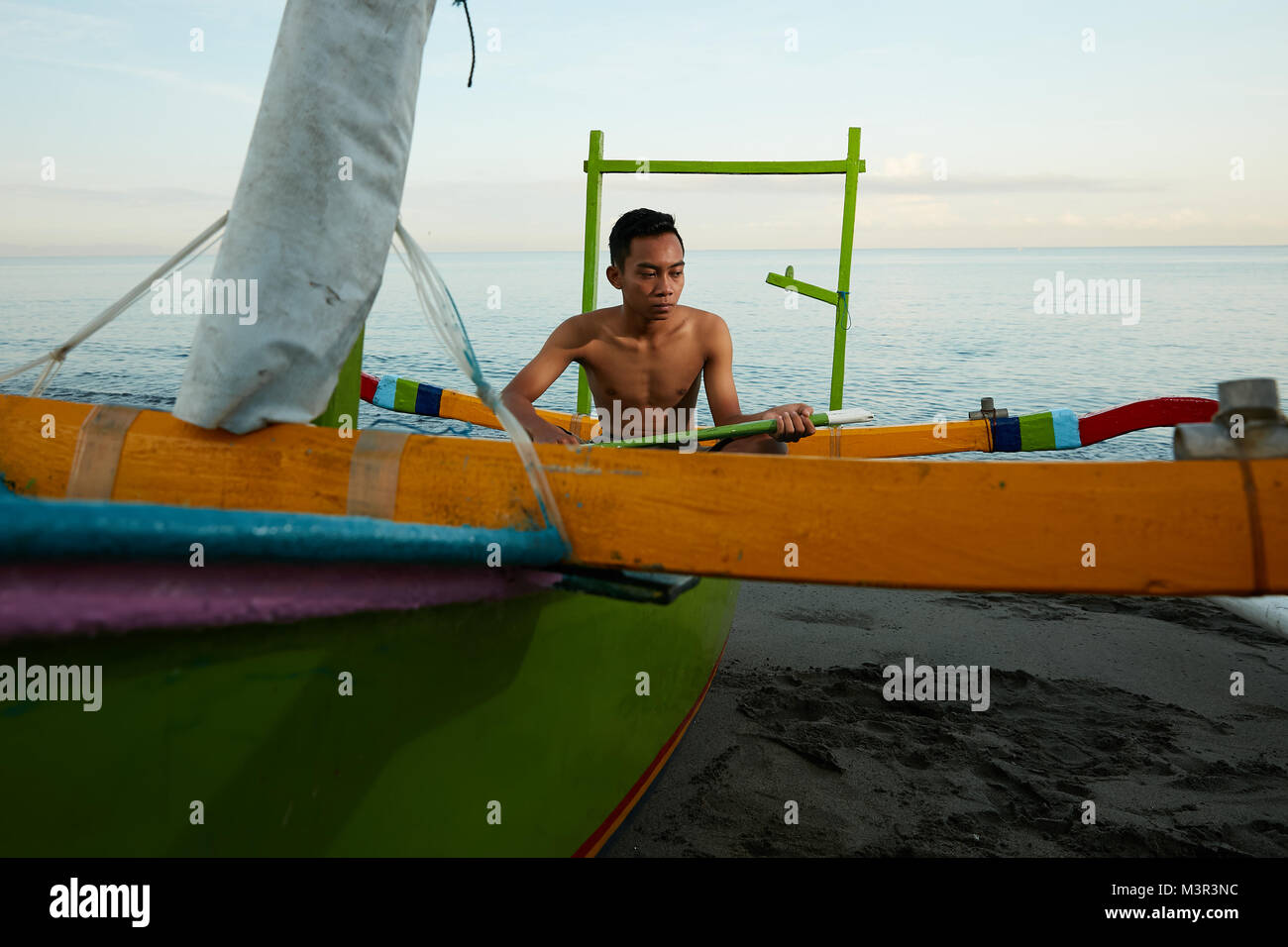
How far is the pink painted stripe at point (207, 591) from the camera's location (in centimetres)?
91

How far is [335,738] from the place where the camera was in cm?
134

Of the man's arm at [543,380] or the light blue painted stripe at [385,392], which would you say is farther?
the light blue painted stripe at [385,392]

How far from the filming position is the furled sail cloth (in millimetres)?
1307

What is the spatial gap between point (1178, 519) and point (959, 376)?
45.1ft

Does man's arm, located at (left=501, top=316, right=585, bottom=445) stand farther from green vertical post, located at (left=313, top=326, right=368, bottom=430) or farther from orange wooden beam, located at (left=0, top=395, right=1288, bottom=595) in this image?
orange wooden beam, located at (left=0, top=395, right=1288, bottom=595)

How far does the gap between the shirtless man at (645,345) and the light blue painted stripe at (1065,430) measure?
1606mm

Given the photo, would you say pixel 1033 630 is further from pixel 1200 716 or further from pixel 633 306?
pixel 633 306

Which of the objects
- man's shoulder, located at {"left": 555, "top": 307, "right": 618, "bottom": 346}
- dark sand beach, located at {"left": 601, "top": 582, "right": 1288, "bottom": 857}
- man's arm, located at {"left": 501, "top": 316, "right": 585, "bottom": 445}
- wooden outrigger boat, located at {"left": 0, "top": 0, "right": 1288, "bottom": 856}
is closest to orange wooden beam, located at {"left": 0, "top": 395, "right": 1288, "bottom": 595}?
wooden outrigger boat, located at {"left": 0, "top": 0, "right": 1288, "bottom": 856}

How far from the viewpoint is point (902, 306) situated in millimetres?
27984

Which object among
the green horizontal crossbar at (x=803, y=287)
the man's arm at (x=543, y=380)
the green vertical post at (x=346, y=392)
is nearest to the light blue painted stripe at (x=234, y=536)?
the green vertical post at (x=346, y=392)

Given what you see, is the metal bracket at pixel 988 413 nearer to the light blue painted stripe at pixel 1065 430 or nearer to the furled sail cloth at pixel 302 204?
the light blue painted stripe at pixel 1065 430

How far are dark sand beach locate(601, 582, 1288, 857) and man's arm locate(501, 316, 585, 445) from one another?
41.9 inches

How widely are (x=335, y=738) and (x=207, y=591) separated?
408 millimetres
